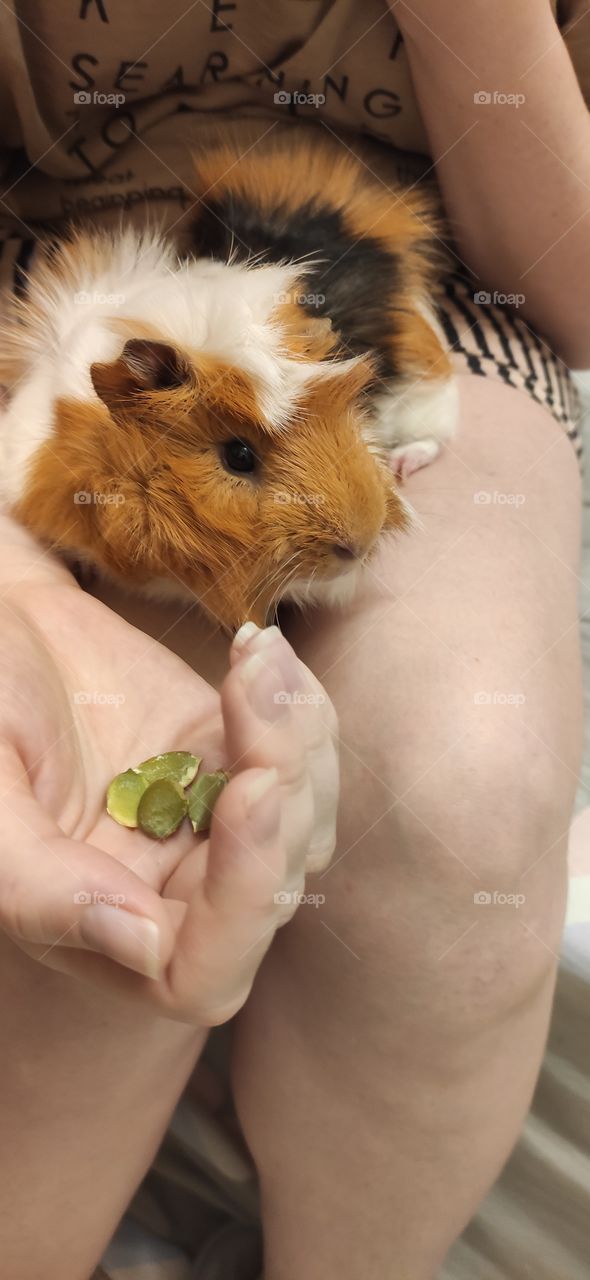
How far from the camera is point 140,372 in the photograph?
2.27 feet

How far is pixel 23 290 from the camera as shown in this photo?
0.94 metres

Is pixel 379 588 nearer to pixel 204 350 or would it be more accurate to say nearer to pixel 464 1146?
pixel 204 350

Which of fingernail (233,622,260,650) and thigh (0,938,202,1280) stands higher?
fingernail (233,622,260,650)

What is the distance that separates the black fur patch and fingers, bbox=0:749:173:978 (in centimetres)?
53

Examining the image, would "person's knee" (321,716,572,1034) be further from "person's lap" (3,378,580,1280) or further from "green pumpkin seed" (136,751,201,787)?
"green pumpkin seed" (136,751,201,787)

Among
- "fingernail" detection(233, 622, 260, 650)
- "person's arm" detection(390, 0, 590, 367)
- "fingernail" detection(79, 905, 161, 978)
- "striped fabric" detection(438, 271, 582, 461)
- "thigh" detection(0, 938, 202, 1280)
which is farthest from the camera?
"striped fabric" detection(438, 271, 582, 461)

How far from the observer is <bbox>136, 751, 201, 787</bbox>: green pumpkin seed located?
0.59 metres

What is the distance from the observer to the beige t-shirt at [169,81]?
836 mm

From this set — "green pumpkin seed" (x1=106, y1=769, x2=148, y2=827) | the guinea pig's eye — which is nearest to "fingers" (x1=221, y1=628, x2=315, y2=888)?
"green pumpkin seed" (x1=106, y1=769, x2=148, y2=827)

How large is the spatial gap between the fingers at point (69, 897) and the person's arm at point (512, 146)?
2.46ft

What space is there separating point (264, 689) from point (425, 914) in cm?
29

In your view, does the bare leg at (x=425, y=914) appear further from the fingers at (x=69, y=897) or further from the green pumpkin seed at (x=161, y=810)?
the fingers at (x=69, y=897)

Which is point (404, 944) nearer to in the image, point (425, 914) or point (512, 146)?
point (425, 914)

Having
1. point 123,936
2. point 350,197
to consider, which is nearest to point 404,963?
point 123,936
